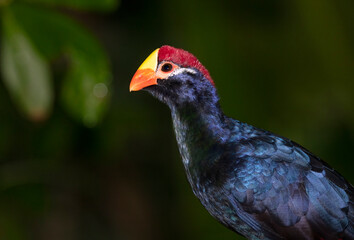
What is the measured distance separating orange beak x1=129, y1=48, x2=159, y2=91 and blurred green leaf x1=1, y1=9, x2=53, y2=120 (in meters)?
0.73

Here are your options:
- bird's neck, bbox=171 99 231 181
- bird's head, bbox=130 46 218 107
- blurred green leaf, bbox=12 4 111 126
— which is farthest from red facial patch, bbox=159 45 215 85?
blurred green leaf, bbox=12 4 111 126

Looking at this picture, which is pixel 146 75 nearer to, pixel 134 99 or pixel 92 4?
pixel 92 4

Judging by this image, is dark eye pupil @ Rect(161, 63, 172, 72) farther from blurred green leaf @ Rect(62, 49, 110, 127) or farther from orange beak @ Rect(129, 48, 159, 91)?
blurred green leaf @ Rect(62, 49, 110, 127)

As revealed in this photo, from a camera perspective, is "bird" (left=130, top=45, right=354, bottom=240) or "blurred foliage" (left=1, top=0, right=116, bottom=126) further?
"blurred foliage" (left=1, top=0, right=116, bottom=126)

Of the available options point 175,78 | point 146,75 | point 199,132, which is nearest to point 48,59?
point 146,75

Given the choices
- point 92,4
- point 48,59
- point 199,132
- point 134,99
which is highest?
point 92,4

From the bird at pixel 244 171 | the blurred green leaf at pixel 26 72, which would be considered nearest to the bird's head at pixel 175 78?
the bird at pixel 244 171

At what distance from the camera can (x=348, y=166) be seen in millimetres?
4574

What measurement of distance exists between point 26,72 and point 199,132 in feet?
4.04

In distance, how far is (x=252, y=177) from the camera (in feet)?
9.23

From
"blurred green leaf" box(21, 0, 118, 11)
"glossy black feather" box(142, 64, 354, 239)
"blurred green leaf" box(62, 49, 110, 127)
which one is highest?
"blurred green leaf" box(21, 0, 118, 11)

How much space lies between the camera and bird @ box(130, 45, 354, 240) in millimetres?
2789

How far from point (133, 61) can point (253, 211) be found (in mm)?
3204

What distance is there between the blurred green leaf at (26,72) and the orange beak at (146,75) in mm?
731
